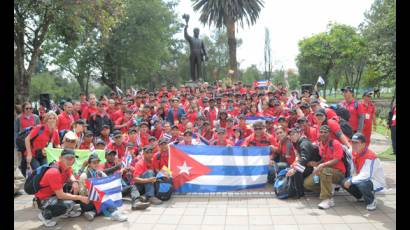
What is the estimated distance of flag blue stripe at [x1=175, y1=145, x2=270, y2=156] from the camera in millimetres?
7793

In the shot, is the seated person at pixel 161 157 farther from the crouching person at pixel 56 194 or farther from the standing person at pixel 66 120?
the standing person at pixel 66 120

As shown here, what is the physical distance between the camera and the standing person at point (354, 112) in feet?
28.0

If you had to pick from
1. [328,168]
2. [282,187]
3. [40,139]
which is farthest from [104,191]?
[328,168]

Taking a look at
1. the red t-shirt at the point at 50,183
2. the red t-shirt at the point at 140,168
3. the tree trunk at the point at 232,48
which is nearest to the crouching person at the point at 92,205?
the red t-shirt at the point at 50,183

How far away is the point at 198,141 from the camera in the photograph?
29.7ft

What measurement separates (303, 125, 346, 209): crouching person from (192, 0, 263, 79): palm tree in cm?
2397

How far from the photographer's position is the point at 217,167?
7.73 metres

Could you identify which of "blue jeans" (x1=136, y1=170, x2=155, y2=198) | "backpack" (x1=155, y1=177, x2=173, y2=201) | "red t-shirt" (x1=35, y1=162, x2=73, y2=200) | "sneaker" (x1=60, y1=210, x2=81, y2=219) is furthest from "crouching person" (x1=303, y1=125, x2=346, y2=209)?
"red t-shirt" (x1=35, y1=162, x2=73, y2=200)

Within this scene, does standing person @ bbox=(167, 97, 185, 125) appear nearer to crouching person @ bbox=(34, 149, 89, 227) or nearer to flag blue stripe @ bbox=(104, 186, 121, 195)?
flag blue stripe @ bbox=(104, 186, 121, 195)

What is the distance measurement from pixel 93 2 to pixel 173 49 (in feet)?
119

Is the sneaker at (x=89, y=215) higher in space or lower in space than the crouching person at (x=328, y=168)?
lower

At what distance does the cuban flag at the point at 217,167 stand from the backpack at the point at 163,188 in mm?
460
